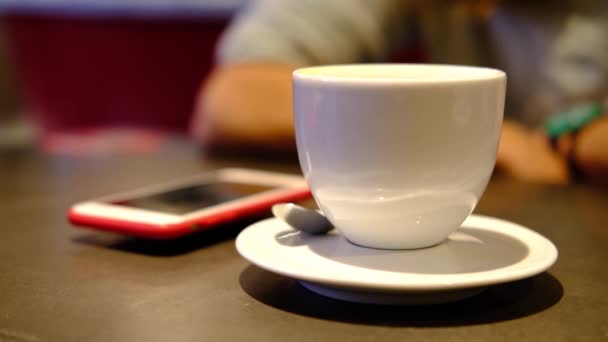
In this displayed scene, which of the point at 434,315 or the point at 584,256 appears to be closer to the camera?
the point at 434,315

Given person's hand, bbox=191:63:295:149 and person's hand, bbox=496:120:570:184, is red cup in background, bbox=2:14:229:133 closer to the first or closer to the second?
person's hand, bbox=191:63:295:149

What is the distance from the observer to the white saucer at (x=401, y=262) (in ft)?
1.19

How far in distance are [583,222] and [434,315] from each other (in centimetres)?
28

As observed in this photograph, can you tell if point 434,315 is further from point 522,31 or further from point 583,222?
point 522,31

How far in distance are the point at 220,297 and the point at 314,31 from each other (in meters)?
0.88

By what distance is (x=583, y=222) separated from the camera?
59 cm

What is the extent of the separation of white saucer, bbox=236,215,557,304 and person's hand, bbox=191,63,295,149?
0.54 metres

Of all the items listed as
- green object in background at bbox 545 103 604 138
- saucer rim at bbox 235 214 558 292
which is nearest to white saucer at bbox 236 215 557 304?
saucer rim at bbox 235 214 558 292

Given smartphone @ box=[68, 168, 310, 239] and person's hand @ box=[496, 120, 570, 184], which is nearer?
smartphone @ box=[68, 168, 310, 239]

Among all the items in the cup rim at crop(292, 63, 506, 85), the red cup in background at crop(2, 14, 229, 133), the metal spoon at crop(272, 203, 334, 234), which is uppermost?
the cup rim at crop(292, 63, 506, 85)

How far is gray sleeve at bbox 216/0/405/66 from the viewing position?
121 cm

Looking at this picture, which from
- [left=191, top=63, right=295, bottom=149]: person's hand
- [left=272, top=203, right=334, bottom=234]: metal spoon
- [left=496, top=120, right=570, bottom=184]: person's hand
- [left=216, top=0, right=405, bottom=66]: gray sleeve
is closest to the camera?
[left=272, top=203, right=334, bottom=234]: metal spoon

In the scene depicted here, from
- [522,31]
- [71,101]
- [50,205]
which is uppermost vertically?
[522,31]

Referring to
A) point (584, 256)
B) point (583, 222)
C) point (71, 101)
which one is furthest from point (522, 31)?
point (71, 101)
